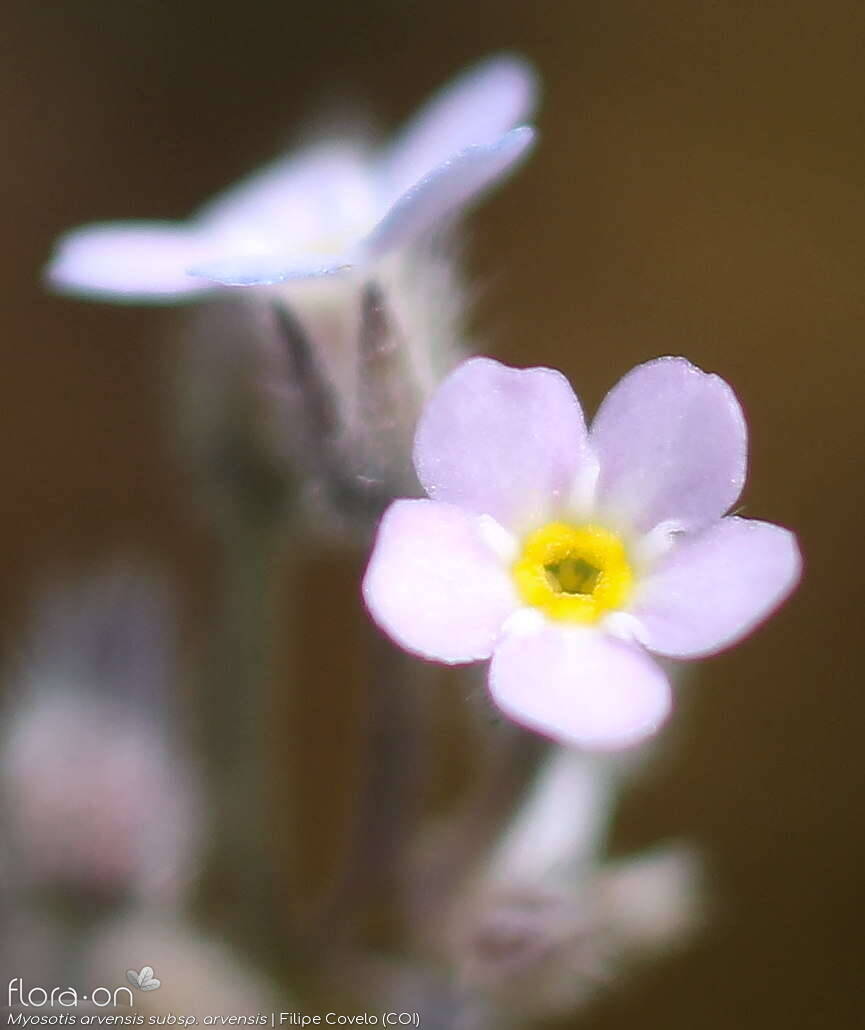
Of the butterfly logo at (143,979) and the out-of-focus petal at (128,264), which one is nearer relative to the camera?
the out-of-focus petal at (128,264)

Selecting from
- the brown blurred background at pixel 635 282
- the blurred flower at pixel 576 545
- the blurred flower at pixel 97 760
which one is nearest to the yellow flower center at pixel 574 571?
the blurred flower at pixel 576 545

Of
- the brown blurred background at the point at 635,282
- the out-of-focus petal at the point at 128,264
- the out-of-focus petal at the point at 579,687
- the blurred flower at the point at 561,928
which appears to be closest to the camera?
the out-of-focus petal at the point at 579,687

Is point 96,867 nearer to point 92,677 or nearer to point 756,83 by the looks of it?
point 92,677

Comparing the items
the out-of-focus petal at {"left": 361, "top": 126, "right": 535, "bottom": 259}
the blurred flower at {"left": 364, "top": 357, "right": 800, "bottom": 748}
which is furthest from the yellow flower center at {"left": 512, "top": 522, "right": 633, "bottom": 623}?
the out-of-focus petal at {"left": 361, "top": 126, "right": 535, "bottom": 259}

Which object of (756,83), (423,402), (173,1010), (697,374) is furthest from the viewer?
(756,83)

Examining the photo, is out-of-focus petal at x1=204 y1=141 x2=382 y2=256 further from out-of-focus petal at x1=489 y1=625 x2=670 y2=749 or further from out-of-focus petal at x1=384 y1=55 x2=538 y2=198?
out-of-focus petal at x1=489 y1=625 x2=670 y2=749

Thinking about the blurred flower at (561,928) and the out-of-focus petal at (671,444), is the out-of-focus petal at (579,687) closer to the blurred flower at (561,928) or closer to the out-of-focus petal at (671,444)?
the out-of-focus petal at (671,444)

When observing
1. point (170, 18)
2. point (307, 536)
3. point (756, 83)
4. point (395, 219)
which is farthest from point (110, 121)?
point (395, 219)
